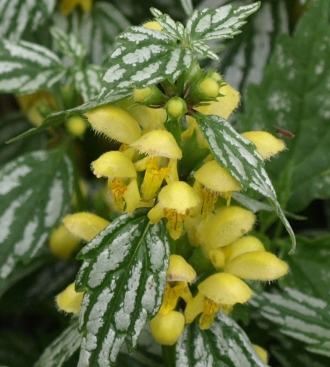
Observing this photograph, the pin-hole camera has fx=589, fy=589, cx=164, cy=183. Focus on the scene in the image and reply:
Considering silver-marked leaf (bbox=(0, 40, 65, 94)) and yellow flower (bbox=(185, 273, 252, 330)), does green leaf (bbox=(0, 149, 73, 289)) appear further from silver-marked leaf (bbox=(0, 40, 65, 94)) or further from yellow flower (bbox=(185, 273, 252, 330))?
yellow flower (bbox=(185, 273, 252, 330))

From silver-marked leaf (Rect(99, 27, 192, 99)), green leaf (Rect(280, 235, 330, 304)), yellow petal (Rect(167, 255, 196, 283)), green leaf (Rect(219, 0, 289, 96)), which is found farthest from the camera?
green leaf (Rect(219, 0, 289, 96))

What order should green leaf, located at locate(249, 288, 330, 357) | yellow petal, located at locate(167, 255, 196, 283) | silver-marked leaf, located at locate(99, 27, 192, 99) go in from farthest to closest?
green leaf, located at locate(249, 288, 330, 357) < yellow petal, located at locate(167, 255, 196, 283) < silver-marked leaf, located at locate(99, 27, 192, 99)

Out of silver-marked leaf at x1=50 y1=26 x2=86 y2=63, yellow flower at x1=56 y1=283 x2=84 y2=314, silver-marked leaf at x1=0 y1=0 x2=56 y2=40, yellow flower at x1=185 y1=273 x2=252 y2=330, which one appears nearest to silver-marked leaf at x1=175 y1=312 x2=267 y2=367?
yellow flower at x1=185 y1=273 x2=252 y2=330

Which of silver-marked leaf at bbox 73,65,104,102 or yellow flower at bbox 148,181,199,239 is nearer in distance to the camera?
yellow flower at bbox 148,181,199,239

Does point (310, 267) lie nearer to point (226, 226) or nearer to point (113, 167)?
point (226, 226)

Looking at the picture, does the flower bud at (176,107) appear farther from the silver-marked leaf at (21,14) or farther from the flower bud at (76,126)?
the silver-marked leaf at (21,14)

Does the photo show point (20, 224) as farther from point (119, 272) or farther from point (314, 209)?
point (314, 209)

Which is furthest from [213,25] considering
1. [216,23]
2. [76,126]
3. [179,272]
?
[76,126]
